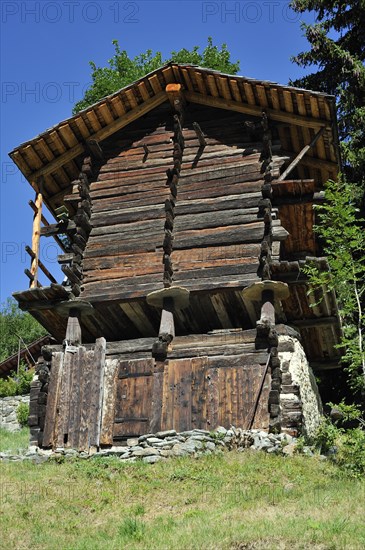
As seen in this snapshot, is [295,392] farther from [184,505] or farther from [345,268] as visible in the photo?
[184,505]

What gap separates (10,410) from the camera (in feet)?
112

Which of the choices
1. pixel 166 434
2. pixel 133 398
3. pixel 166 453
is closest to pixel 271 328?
pixel 166 434

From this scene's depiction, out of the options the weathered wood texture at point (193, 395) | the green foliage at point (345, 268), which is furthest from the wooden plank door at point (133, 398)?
the green foliage at point (345, 268)

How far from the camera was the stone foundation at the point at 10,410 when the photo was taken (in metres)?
32.8

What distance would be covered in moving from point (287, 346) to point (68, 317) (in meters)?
5.55

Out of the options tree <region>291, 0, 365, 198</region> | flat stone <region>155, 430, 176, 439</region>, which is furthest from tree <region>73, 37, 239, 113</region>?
flat stone <region>155, 430, 176, 439</region>

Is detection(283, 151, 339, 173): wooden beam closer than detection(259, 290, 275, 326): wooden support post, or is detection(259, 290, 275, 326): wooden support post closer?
detection(259, 290, 275, 326): wooden support post

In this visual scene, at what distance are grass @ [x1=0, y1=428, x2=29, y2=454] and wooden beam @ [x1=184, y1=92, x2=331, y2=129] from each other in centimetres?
1086

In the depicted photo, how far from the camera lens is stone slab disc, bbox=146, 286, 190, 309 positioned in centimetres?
1950

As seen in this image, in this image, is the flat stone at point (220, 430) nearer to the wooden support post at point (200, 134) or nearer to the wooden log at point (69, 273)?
the wooden log at point (69, 273)

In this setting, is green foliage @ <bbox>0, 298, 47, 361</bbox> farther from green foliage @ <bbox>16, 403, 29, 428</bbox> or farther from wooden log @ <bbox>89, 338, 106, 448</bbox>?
wooden log @ <bbox>89, 338, 106, 448</bbox>

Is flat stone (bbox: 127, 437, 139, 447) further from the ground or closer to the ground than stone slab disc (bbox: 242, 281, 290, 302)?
closer to the ground

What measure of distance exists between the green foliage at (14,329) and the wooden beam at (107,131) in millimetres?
31904

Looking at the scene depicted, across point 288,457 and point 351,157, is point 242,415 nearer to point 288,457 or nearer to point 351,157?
point 288,457
